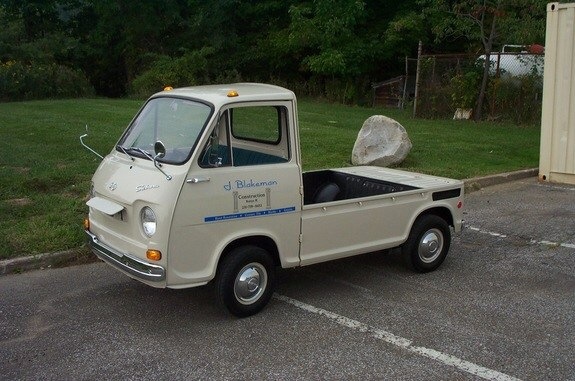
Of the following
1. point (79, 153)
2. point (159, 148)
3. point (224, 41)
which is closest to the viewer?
point (159, 148)

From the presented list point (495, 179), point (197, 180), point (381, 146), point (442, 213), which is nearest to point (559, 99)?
point (495, 179)

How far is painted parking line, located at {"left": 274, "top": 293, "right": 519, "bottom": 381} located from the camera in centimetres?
473

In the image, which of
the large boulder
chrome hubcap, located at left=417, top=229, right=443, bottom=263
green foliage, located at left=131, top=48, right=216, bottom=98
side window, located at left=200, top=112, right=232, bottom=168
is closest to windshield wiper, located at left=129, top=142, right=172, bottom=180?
side window, located at left=200, top=112, right=232, bottom=168

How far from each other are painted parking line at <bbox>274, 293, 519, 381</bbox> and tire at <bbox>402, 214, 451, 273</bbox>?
133 centimetres

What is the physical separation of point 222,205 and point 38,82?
2213 cm

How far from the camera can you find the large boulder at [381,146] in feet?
37.9

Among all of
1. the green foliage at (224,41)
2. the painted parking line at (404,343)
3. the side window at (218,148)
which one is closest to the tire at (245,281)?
the painted parking line at (404,343)

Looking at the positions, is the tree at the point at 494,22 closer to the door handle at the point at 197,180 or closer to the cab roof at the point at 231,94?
the cab roof at the point at 231,94

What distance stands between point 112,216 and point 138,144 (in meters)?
0.76

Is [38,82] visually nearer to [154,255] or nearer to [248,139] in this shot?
[248,139]

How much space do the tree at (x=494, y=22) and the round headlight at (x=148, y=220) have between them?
15843 mm

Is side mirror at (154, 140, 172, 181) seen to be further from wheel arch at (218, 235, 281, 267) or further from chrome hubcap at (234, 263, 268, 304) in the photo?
chrome hubcap at (234, 263, 268, 304)

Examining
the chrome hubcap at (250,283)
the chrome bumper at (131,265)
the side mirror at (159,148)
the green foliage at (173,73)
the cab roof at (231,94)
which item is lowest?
the chrome hubcap at (250,283)

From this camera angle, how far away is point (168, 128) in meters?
5.81
